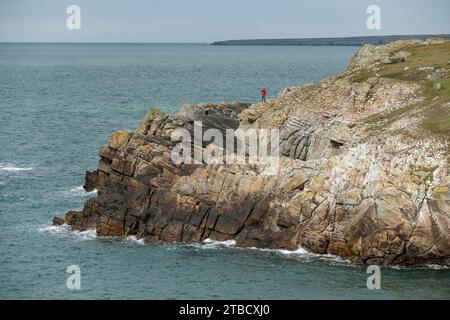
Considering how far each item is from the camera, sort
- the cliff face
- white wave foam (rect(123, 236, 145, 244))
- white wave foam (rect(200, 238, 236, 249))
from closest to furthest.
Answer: the cliff face, white wave foam (rect(200, 238, 236, 249)), white wave foam (rect(123, 236, 145, 244))

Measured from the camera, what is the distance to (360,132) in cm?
7200

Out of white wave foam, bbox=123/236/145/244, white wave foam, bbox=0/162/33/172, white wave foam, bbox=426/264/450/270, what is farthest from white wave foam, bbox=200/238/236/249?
white wave foam, bbox=0/162/33/172

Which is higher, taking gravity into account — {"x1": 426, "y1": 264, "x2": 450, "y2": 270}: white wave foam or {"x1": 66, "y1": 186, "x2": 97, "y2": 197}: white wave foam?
{"x1": 66, "y1": 186, "x2": 97, "y2": 197}: white wave foam

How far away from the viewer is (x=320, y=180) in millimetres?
66500

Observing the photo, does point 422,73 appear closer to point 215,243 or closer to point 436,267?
point 436,267

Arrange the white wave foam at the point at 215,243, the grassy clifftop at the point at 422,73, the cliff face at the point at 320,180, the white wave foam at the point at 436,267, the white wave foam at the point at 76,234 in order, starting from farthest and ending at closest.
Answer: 1. the grassy clifftop at the point at 422,73
2. the white wave foam at the point at 76,234
3. the white wave foam at the point at 215,243
4. the cliff face at the point at 320,180
5. the white wave foam at the point at 436,267

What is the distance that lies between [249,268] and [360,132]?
1696 centimetres

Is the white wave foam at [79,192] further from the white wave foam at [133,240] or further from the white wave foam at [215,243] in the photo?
the white wave foam at [215,243]

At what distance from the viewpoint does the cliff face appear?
206ft

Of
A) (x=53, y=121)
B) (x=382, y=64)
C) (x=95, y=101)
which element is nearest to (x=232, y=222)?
(x=382, y=64)

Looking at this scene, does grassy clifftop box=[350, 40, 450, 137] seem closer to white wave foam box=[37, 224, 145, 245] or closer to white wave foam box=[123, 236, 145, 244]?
white wave foam box=[123, 236, 145, 244]

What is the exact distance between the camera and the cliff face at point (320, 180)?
206ft

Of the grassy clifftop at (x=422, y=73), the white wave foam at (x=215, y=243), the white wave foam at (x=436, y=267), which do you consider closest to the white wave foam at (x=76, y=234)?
the white wave foam at (x=215, y=243)

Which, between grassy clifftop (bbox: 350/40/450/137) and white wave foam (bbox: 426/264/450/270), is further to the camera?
grassy clifftop (bbox: 350/40/450/137)
